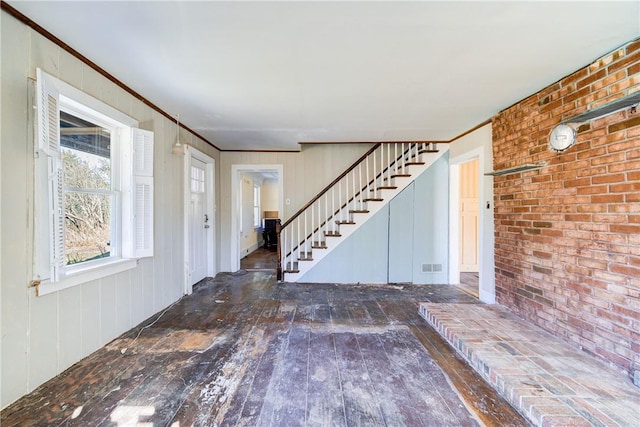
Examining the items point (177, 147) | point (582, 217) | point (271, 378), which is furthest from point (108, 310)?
point (582, 217)

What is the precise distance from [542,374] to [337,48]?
9.07ft

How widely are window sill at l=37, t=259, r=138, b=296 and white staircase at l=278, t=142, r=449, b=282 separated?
8.01ft

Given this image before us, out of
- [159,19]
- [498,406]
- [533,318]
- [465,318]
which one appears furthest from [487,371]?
[159,19]

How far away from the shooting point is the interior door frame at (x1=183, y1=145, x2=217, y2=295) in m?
3.91

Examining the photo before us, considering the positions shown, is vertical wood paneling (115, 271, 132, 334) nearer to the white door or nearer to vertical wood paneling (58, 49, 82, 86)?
the white door

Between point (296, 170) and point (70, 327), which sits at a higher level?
point (296, 170)

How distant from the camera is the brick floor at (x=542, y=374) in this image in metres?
1.56

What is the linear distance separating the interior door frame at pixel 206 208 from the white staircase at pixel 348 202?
130cm

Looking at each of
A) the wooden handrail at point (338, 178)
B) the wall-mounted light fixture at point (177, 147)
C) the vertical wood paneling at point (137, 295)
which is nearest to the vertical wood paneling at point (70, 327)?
the vertical wood paneling at point (137, 295)

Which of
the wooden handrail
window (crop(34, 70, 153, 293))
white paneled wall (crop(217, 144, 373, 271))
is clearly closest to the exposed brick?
the wooden handrail

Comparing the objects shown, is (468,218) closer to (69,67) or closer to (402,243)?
(402,243)

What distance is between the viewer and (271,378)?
1994mm

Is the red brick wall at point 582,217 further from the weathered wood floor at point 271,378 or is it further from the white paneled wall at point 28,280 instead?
the white paneled wall at point 28,280

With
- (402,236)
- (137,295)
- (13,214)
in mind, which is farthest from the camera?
(402,236)
